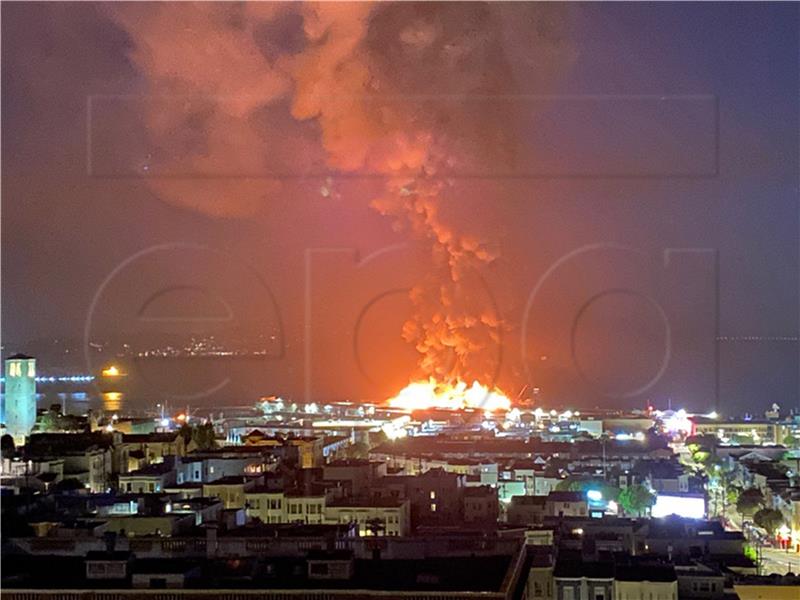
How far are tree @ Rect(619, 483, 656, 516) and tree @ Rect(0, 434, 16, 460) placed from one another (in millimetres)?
3895

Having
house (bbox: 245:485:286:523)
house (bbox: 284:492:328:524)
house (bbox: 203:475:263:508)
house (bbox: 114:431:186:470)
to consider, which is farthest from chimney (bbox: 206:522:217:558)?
house (bbox: 114:431:186:470)

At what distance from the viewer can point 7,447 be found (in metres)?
7.76

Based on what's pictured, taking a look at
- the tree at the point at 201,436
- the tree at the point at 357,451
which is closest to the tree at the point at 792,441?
the tree at the point at 357,451

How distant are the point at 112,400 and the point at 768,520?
Result: 1204cm

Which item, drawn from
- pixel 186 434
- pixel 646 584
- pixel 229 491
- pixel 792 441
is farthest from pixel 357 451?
pixel 792 441

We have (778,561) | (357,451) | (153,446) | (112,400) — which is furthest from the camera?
(112,400)

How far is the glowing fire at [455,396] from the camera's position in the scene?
16.7m

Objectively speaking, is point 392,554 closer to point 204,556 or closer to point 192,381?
point 204,556

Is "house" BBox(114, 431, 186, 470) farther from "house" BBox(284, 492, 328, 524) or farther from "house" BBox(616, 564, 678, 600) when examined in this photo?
"house" BBox(616, 564, 678, 600)

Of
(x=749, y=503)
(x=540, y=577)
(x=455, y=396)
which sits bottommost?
(x=540, y=577)

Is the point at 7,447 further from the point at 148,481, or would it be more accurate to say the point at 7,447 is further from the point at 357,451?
the point at 357,451

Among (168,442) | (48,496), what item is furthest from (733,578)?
(168,442)

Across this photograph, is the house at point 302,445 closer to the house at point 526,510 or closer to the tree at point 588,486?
the tree at point 588,486

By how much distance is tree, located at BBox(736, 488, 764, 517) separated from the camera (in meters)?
8.98
